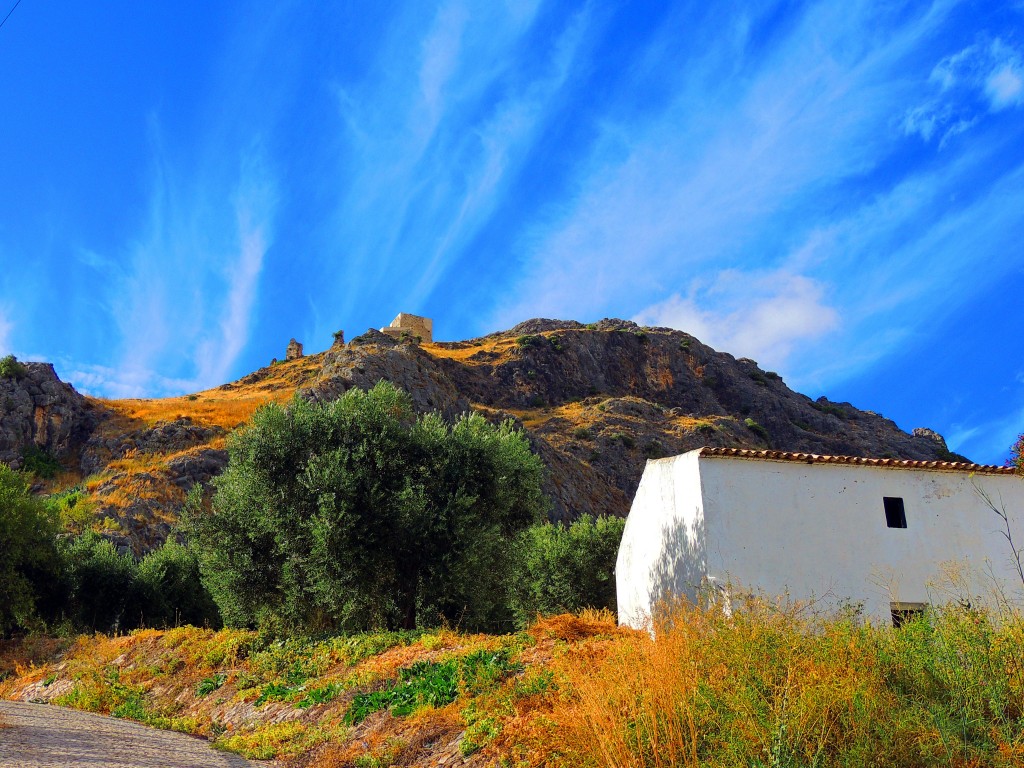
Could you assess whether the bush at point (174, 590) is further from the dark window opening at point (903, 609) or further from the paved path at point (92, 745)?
the dark window opening at point (903, 609)

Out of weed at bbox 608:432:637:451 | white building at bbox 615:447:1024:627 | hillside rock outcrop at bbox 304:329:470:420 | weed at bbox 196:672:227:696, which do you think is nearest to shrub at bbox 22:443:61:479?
hillside rock outcrop at bbox 304:329:470:420

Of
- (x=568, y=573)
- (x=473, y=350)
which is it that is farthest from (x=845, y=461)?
(x=473, y=350)

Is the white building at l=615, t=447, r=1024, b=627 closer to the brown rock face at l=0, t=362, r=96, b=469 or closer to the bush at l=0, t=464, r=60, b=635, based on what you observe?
the bush at l=0, t=464, r=60, b=635

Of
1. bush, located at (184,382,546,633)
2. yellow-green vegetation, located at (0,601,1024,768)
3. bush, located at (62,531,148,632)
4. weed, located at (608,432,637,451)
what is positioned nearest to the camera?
yellow-green vegetation, located at (0,601,1024,768)

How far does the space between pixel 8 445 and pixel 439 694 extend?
4187cm

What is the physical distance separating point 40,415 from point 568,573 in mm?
34859

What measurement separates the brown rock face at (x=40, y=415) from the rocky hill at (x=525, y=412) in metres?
0.09

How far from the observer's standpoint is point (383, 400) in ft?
69.1

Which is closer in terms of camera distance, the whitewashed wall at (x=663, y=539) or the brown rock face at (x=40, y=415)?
the whitewashed wall at (x=663, y=539)

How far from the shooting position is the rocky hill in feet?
134

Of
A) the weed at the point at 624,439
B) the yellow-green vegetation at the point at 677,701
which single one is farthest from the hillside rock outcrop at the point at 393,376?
the yellow-green vegetation at the point at 677,701

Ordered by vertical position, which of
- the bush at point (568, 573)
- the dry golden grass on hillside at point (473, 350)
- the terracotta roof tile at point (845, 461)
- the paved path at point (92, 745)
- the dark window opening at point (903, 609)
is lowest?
the paved path at point (92, 745)

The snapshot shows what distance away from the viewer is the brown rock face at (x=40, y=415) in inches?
1694

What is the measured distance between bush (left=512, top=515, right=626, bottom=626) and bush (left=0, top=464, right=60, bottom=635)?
16.8 meters
